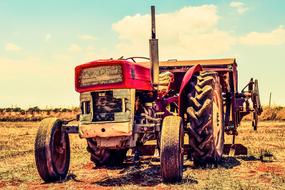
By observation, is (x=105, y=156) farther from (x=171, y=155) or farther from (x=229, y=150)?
(x=171, y=155)

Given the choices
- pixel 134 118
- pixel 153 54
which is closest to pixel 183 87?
pixel 153 54

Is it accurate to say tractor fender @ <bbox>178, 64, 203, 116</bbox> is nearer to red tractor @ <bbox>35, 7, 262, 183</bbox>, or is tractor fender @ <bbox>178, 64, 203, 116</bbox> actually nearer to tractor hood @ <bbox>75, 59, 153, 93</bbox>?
red tractor @ <bbox>35, 7, 262, 183</bbox>

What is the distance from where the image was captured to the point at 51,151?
7125 millimetres

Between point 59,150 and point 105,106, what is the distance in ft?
3.78

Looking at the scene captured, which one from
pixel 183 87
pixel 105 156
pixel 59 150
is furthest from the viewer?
pixel 105 156

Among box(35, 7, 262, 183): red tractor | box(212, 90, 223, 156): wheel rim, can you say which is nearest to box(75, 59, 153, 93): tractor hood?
box(35, 7, 262, 183): red tractor

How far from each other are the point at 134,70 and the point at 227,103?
151 inches

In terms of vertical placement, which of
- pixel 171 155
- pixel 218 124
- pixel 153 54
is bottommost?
pixel 171 155

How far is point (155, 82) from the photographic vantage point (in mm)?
8227

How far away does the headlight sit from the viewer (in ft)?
22.9

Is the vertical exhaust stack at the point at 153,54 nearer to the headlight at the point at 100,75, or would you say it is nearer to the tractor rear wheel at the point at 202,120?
the tractor rear wheel at the point at 202,120

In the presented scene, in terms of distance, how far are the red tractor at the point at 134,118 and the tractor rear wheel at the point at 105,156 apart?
0.06 feet

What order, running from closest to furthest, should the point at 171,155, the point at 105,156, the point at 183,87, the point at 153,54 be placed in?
the point at 171,155
the point at 183,87
the point at 153,54
the point at 105,156

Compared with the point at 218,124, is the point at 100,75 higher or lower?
higher
